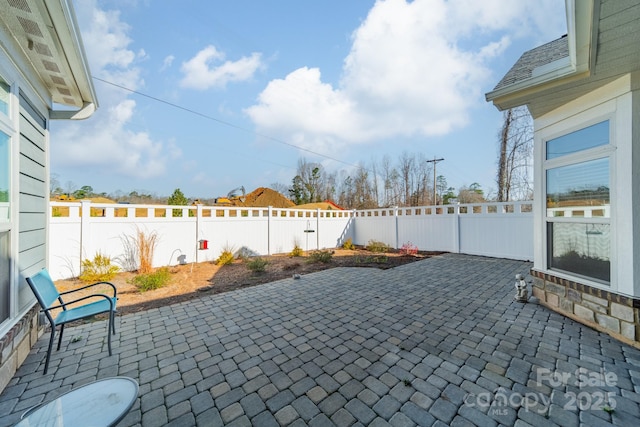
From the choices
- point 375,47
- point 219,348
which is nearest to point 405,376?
point 219,348

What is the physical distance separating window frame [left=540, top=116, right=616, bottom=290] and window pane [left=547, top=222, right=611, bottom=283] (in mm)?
39

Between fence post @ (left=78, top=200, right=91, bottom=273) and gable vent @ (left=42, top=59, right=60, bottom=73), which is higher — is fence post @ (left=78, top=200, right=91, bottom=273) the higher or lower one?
the lower one

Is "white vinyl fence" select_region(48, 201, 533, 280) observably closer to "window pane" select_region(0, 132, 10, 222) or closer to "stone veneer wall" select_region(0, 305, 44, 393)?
"stone veneer wall" select_region(0, 305, 44, 393)

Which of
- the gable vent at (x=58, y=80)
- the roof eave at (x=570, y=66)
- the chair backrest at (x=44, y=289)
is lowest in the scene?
the chair backrest at (x=44, y=289)

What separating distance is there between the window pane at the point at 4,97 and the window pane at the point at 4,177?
0.21 meters

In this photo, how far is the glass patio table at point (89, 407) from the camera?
1302 mm

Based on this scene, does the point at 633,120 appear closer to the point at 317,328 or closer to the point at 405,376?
the point at 405,376

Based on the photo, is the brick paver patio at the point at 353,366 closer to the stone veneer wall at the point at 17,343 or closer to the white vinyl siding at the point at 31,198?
the stone veneer wall at the point at 17,343

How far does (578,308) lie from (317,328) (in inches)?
126

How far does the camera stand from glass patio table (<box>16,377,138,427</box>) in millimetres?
1302

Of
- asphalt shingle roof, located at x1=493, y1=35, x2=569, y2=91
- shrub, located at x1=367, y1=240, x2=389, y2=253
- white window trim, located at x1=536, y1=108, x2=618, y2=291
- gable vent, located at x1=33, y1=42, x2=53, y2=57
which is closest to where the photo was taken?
gable vent, located at x1=33, y1=42, x2=53, y2=57

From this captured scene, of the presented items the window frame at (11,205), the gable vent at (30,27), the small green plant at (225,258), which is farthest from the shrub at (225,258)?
→ the gable vent at (30,27)

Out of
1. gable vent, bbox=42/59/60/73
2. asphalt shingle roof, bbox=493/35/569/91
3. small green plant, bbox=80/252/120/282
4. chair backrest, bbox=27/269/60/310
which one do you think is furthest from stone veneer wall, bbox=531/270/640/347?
small green plant, bbox=80/252/120/282

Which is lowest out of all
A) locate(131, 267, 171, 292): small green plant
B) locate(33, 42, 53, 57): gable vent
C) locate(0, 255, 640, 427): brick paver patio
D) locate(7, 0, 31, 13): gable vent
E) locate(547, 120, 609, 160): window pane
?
locate(0, 255, 640, 427): brick paver patio
